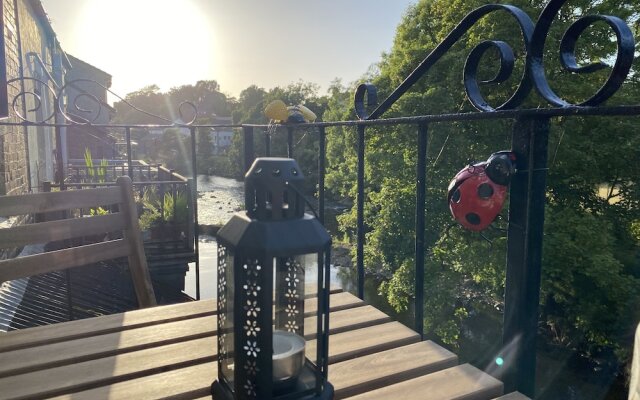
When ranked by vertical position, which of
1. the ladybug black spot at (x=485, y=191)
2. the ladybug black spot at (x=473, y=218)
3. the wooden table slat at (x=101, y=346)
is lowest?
the wooden table slat at (x=101, y=346)

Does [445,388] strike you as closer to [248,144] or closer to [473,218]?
[473,218]

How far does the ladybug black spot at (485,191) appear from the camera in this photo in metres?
1.37

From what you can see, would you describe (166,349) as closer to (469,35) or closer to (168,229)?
(168,229)

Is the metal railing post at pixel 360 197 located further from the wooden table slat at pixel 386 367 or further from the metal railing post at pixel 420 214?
the wooden table slat at pixel 386 367

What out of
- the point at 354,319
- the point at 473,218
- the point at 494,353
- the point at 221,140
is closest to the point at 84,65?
the point at 494,353

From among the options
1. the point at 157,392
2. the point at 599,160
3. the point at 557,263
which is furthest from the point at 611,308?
the point at 157,392

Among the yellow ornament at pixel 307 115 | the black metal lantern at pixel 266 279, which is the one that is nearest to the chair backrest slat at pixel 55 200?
the yellow ornament at pixel 307 115

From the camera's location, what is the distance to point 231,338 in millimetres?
1083

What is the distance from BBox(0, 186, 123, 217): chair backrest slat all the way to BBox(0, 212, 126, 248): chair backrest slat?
0.07 metres

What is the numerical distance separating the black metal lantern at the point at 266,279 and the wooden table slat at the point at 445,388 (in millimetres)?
258

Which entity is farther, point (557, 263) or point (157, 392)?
point (557, 263)

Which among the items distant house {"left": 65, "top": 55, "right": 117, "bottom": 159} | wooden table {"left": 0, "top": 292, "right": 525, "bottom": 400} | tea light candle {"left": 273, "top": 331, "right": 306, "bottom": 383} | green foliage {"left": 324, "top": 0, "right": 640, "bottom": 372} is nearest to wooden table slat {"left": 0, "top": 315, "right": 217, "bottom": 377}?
wooden table {"left": 0, "top": 292, "right": 525, "bottom": 400}

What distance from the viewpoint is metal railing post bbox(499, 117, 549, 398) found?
1202 millimetres

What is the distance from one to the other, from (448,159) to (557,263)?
3424 millimetres
